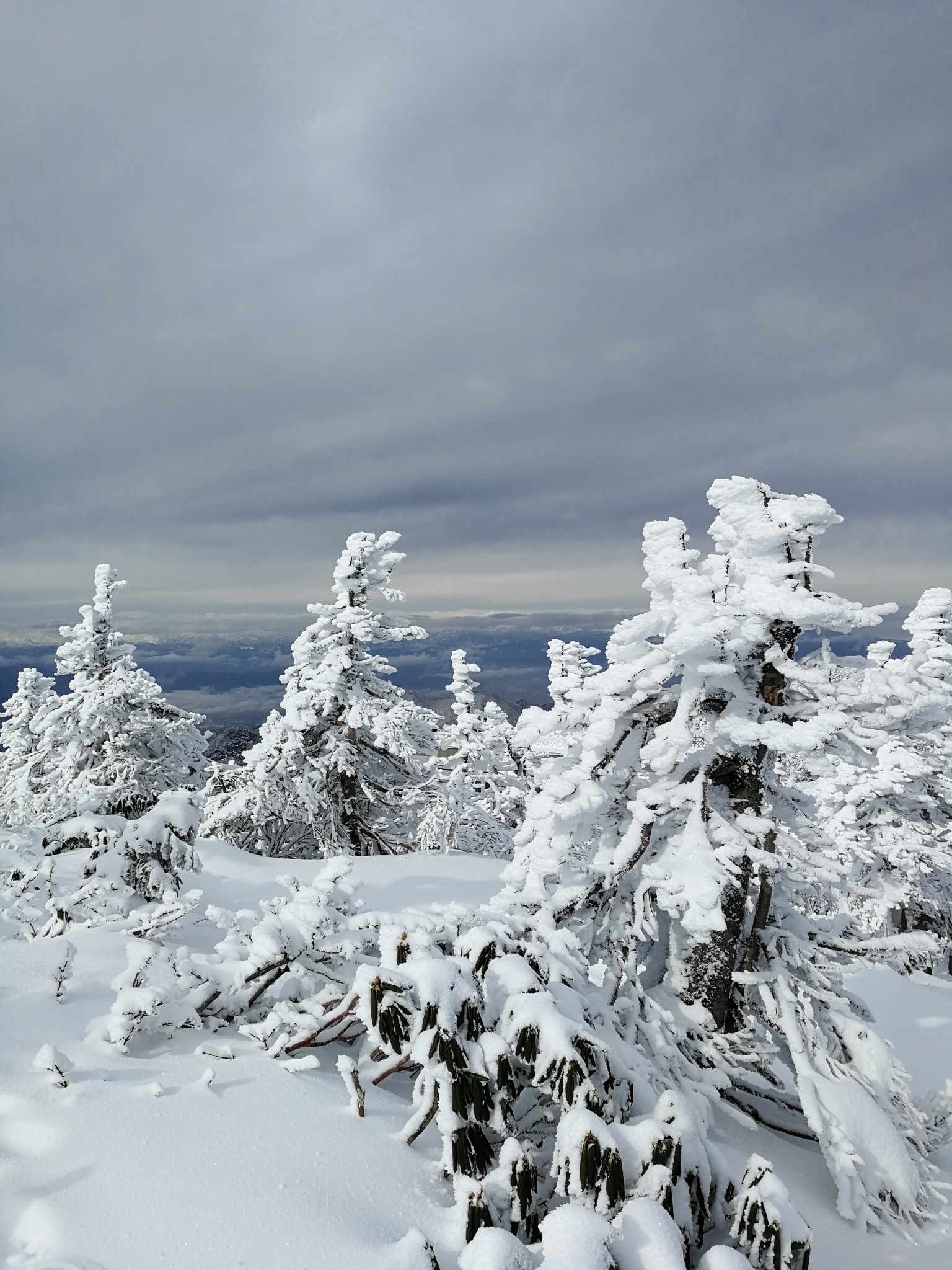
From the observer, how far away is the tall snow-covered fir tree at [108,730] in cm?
1884

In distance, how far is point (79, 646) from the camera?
1984 cm

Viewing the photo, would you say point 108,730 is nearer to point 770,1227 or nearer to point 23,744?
point 23,744

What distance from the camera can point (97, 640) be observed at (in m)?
20.2

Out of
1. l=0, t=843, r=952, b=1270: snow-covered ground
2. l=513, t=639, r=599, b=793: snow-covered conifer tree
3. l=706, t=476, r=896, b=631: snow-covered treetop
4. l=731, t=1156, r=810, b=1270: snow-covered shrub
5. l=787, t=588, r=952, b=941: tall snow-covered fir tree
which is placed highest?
l=706, t=476, r=896, b=631: snow-covered treetop

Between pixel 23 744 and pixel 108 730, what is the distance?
11.7 m

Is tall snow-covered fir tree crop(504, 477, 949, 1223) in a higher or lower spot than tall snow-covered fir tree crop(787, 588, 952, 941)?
higher

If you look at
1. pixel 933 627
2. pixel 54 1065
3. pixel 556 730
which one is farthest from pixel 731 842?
pixel 933 627

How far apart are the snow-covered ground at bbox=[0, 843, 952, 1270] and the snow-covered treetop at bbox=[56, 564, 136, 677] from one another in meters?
16.4

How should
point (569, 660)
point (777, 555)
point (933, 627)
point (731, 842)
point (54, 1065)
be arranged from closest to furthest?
point (54, 1065), point (731, 842), point (777, 555), point (933, 627), point (569, 660)

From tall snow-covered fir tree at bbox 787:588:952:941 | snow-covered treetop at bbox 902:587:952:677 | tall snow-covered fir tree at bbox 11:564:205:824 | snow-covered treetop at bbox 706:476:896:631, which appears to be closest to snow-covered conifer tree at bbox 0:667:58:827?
tall snow-covered fir tree at bbox 11:564:205:824

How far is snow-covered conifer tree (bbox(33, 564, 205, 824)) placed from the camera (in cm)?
1883

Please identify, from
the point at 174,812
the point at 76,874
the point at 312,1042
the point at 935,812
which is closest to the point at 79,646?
the point at 76,874

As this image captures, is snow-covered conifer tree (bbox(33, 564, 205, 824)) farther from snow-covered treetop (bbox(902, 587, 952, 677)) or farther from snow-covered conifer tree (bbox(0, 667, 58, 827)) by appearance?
snow-covered treetop (bbox(902, 587, 952, 677))

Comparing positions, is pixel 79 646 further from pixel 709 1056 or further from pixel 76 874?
pixel 709 1056
